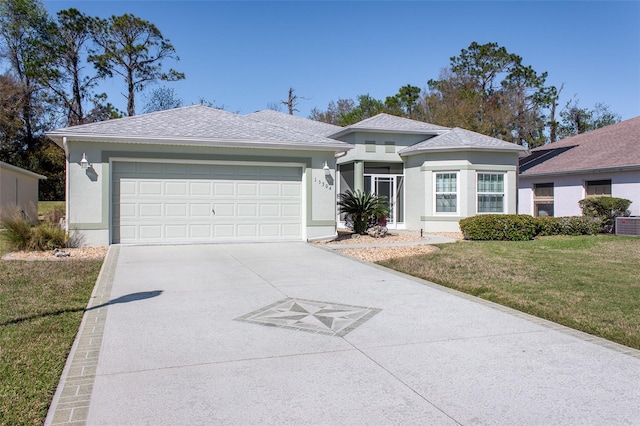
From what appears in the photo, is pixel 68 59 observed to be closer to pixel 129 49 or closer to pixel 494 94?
pixel 129 49

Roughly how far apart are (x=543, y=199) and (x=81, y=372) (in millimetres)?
22491

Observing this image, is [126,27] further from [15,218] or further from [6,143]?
[15,218]

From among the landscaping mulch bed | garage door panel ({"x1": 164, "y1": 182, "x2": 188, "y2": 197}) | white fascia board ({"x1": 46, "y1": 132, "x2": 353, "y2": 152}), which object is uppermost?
white fascia board ({"x1": 46, "y1": 132, "x2": 353, "y2": 152})

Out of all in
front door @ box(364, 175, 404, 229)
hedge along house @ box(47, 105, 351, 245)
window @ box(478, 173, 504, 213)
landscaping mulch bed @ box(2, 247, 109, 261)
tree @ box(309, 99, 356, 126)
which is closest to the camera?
landscaping mulch bed @ box(2, 247, 109, 261)

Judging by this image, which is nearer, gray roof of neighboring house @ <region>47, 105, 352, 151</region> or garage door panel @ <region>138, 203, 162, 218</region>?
gray roof of neighboring house @ <region>47, 105, 352, 151</region>

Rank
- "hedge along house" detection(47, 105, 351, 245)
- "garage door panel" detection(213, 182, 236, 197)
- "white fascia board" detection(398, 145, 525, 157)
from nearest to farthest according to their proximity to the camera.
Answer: "hedge along house" detection(47, 105, 351, 245) < "garage door panel" detection(213, 182, 236, 197) < "white fascia board" detection(398, 145, 525, 157)

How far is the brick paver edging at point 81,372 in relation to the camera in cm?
364

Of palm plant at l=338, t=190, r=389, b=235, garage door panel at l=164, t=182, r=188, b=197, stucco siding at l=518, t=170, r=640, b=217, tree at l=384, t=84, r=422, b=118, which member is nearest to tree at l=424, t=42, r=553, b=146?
tree at l=384, t=84, r=422, b=118

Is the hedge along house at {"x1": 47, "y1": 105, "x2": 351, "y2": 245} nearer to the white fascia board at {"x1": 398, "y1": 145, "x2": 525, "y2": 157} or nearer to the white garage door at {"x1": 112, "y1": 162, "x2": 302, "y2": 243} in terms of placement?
the white garage door at {"x1": 112, "y1": 162, "x2": 302, "y2": 243}

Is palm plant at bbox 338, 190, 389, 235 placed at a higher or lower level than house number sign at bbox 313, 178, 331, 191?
lower

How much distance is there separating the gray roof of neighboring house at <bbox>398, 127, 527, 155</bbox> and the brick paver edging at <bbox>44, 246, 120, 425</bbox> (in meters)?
14.2

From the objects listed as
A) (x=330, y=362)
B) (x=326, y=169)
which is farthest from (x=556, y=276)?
(x=326, y=169)

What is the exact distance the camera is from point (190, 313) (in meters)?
6.57

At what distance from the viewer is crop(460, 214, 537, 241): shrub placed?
15.6 m
